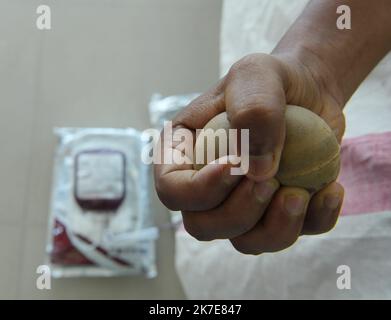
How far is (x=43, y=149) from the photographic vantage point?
122 centimetres

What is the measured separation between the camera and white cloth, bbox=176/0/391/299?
2.40 feet

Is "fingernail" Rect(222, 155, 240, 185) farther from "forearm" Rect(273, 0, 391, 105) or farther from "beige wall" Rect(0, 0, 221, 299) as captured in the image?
"beige wall" Rect(0, 0, 221, 299)

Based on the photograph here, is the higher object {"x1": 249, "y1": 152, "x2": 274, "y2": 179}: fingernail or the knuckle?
{"x1": 249, "y1": 152, "x2": 274, "y2": 179}: fingernail

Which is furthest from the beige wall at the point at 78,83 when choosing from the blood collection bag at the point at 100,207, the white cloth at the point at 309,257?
the white cloth at the point at 309,257

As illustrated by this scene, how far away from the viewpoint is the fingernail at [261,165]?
467mm

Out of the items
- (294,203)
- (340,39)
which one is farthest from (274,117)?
(340,39)

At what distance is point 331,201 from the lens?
0.55 m

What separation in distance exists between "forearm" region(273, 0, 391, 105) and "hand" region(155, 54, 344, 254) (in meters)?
0.05

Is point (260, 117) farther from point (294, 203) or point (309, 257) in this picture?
point (309, 257)

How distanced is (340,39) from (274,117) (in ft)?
1.08

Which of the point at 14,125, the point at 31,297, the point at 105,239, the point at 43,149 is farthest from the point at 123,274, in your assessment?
the point at 14,125

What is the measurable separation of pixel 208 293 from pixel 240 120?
563mm

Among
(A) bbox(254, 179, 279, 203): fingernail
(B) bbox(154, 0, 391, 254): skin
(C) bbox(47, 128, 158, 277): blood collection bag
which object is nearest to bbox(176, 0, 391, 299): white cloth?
(B) bbox(154, 0, 391, 254): skin

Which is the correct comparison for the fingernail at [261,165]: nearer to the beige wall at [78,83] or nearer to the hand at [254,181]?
the hand at [254,181]
